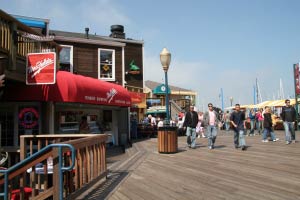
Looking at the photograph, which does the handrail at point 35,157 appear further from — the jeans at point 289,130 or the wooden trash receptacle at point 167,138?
the jeans at point 289,130

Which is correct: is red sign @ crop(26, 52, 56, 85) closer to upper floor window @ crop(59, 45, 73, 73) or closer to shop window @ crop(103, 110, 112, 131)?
shop window @ crop(103, 110, 112, 131)

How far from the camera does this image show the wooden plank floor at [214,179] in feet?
21.3

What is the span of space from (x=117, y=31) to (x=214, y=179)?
2010 centimetres

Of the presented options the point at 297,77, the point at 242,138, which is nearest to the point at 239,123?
the point at 242,138

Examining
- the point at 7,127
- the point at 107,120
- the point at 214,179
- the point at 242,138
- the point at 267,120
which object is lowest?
the point at 214,179

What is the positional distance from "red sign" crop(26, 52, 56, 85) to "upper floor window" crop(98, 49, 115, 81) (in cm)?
959

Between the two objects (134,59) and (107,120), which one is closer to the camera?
(107,120)

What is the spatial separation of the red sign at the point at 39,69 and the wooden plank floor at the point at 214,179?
348cm

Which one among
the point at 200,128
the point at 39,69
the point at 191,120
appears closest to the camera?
the point at 39,69

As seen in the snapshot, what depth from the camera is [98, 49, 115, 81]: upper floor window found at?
64.6 ft

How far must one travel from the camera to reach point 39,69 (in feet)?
32.8

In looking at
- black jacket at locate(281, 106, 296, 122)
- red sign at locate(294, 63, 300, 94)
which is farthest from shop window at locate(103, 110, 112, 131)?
red sign at locate(294, 63, 300, 94)

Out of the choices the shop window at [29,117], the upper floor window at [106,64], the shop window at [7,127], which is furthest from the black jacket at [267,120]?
the shop window at [7,127]

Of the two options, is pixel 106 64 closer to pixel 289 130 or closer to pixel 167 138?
pixel 167 138
